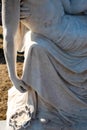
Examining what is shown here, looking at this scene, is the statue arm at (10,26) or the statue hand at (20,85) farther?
the statue hand at (20,85)

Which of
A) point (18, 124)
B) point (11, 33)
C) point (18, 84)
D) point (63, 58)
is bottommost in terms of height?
point (18, 124)

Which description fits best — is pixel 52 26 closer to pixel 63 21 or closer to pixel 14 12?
pixel 63 21

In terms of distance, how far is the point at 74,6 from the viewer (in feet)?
9.38

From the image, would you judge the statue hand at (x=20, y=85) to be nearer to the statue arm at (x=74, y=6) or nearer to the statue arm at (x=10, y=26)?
the statue arm at (x=10, y=26)

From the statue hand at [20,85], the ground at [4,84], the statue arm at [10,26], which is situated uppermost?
the statue arm at [10,26]

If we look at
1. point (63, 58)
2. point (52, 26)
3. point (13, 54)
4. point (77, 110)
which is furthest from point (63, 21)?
point (77, 110)

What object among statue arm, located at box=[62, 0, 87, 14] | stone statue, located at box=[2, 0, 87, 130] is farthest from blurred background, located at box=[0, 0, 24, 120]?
statue arm, located at box=[62, 0, 87, 14]

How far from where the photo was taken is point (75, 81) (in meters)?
2.89

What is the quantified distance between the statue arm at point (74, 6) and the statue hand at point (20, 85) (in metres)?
0.67

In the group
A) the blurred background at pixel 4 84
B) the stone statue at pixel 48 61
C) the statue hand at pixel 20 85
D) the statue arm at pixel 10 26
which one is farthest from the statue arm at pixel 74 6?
the blurred background at pixel 4 84

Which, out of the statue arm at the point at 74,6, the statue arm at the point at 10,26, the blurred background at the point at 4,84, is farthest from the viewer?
the blurred background at the point at 4,84

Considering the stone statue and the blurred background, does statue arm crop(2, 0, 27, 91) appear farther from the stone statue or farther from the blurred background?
the blurred background

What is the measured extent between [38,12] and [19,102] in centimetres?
79

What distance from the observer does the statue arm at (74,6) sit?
2842mm
